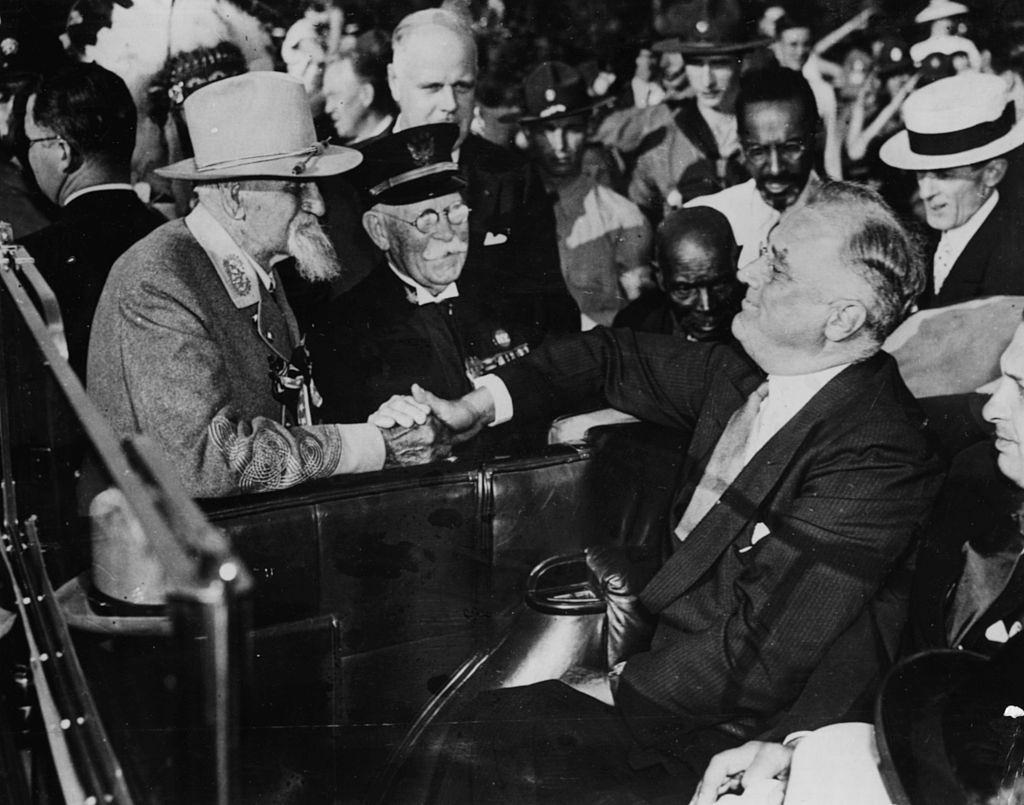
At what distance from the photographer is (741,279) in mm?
2523

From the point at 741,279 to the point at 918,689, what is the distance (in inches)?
42.6

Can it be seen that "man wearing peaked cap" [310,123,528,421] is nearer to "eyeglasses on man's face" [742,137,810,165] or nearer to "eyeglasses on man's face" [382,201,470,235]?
"eyeglasses on man's face" [382,201,470,235]

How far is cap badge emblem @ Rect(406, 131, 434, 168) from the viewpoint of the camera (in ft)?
8.14

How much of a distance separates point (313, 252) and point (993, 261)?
1.68 m

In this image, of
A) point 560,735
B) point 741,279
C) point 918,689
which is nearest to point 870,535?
point 918,689

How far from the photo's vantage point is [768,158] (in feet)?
8.27

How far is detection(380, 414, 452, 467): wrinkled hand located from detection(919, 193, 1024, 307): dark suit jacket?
4.25ft

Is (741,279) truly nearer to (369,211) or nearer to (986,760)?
(369,211)

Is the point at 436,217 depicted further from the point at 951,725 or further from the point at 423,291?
the point at 951,725

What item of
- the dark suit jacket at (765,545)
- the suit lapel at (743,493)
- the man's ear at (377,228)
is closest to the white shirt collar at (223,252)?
the man's ear at (377,228)

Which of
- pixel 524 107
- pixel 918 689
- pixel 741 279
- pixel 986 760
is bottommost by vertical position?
pixel 986 760

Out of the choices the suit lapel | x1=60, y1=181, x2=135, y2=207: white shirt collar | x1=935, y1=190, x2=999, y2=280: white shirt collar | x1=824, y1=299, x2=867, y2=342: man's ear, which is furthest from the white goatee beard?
x1=935, y1=190, x2=999, y2=280: white shirt collar

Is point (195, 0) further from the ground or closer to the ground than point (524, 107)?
further from the ground

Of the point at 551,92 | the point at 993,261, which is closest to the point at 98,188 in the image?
the point at 551,92
